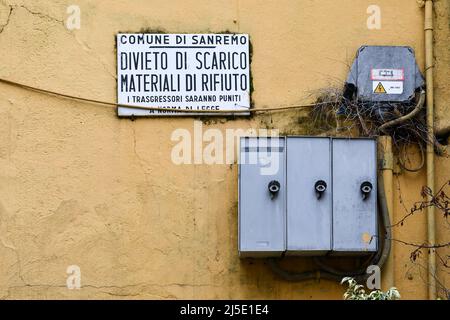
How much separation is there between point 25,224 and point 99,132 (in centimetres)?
96

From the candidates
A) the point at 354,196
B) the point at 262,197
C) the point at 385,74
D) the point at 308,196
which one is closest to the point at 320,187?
the point at 308,196

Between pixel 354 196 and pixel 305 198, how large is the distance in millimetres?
391

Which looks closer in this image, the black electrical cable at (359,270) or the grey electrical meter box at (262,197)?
the grey electrical meter box at (262,197)

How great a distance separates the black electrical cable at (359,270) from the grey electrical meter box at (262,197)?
28cm

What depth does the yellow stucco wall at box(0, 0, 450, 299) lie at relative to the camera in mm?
8812

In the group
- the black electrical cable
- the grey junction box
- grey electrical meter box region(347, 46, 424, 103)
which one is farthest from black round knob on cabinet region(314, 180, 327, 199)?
grey electrical meter box region(347, 46, 424, 103)

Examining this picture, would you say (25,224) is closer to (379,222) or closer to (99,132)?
(99,132)

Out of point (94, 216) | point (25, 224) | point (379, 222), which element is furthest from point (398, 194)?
point (25, 224)

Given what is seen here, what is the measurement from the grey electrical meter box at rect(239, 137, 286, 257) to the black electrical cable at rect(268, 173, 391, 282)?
0.28 meters

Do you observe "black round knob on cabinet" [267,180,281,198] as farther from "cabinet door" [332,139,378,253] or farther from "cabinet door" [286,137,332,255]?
"cabinet door" [332,139,378,253]

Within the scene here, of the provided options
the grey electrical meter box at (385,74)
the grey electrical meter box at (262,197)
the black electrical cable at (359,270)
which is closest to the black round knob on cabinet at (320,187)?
the grey electrical meter box at (262,197)

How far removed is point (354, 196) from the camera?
28.2ft

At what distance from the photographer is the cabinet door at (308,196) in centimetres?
850

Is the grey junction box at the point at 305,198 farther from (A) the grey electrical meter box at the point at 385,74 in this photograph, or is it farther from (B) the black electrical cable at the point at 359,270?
(A) the grey electrical meter box at the point at 385,74
